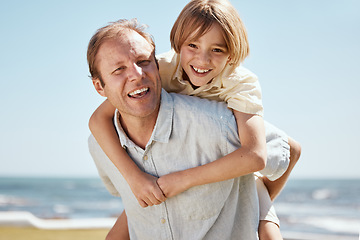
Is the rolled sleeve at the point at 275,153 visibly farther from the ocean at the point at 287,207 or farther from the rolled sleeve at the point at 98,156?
the ocean at the point at 287,207

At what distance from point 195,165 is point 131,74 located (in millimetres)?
581

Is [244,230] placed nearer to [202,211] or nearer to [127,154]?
[202,211]

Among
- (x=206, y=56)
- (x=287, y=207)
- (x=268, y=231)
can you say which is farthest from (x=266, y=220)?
(x=287, y=207)

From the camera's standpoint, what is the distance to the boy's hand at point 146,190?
223 centimetres

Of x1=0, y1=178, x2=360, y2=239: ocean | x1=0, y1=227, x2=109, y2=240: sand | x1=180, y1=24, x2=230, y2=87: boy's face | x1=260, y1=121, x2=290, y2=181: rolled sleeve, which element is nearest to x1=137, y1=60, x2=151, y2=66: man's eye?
x1=180, y1=24, x2=230, y2=87: boy's face

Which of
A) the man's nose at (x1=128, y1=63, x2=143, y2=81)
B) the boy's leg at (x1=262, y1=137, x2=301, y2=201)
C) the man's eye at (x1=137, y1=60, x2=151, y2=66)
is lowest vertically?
the boy's leg at (x1=262, y1=137, x2=301, y2=201)

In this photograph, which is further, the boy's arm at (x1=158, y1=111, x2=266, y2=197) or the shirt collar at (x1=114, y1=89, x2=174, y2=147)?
the shirt collar at (x1=114, y1=89, x2=174, y2=147)

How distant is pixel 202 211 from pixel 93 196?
21567 millimetres

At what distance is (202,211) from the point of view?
2328 millimetres

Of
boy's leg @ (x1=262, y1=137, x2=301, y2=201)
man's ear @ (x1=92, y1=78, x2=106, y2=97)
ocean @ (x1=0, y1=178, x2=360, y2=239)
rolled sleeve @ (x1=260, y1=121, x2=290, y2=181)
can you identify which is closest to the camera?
rolled sleeve @ (x1=260, y1=121, x2=290, y2=181)

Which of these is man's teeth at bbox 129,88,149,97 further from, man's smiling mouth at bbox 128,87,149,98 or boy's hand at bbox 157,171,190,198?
boy's hand at bbox 157,171,190,198

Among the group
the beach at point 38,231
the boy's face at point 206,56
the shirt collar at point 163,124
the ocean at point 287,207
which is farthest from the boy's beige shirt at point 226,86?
the ocean at point 287,207

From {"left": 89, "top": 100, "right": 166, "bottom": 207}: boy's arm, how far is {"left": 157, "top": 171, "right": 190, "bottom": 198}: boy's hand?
3cm

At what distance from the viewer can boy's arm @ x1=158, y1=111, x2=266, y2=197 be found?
212 cm
